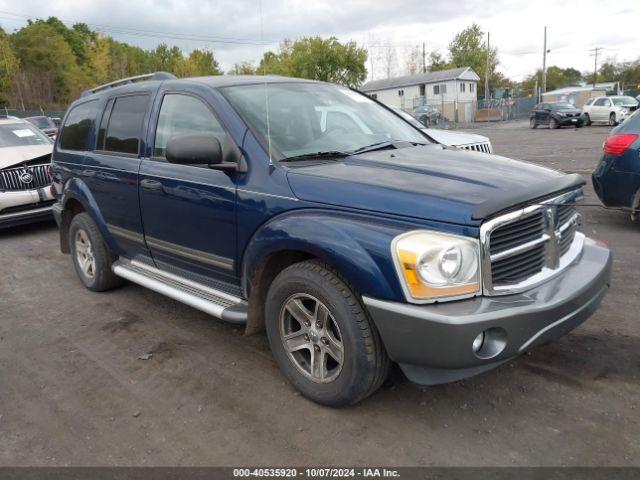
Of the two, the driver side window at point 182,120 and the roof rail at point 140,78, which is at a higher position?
the roof rail at point 140,78

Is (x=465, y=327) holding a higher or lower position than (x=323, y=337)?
higher

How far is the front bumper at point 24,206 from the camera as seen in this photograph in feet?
25.5

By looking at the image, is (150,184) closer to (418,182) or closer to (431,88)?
(418,182)

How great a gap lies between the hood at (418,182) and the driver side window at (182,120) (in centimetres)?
84

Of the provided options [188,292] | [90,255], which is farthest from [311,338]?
[90,255]

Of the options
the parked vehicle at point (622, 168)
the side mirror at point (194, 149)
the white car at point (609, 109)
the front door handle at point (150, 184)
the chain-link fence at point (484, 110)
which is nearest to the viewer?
the side mirror at point (194, 149)

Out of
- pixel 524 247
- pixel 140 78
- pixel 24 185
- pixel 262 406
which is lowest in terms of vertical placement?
pixel 262 406

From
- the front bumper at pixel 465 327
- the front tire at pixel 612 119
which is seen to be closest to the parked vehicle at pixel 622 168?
the front bumper at pixel 465 327

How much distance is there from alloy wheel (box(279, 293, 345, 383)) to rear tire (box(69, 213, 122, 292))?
251 centimetres

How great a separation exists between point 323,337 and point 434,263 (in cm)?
84

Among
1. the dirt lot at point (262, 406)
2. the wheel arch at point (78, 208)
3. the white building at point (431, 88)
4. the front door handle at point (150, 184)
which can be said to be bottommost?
the dirt lot at point (262, 406)

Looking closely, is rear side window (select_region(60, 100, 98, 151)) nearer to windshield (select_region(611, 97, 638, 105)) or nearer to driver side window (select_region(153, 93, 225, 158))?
driver side window (select_region(153, 93, 225, 158))

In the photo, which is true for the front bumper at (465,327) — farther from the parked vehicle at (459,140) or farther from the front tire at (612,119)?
the front tire at (612,119)

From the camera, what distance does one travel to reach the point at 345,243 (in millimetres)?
2699
